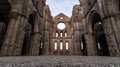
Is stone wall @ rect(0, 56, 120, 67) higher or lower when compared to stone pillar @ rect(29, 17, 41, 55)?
lower

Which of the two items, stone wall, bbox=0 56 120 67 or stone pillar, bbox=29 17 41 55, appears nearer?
stone wall, bbox=0 56 120 67

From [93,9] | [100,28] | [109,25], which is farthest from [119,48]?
[100,28]

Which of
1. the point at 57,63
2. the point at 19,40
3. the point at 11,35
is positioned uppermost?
the point at 11,35

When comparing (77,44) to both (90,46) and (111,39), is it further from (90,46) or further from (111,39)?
(111,39)

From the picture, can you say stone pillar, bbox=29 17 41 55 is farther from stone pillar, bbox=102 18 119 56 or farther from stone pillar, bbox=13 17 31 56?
stone pillar, bbox=102 18 119 56

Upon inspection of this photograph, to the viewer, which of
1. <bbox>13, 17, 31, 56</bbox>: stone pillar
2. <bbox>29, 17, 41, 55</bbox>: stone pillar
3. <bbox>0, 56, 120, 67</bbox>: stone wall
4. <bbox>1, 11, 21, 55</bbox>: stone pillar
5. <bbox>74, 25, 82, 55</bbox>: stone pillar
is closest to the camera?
<bbox>0, 56, 120, 67</bbox>: stone wall

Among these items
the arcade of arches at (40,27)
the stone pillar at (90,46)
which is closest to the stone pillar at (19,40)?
the arcade of arches at (40,27)

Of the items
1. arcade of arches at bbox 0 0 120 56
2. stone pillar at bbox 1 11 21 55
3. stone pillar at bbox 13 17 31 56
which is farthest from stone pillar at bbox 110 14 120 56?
stone pillar at bbox 1 11 21 55

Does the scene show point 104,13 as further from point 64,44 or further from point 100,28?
point 64,44

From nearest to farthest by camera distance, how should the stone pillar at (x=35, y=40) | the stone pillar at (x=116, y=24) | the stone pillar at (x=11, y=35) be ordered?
the stone pillar at (x=11, y=35) < the stone pillar at (x=116, y=24) < the stone pillar at (x=35, y=40)

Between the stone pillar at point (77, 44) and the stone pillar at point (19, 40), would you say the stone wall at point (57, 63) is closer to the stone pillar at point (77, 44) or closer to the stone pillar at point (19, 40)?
the stone pillar at point (19, 40)

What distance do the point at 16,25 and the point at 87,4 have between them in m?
12.2

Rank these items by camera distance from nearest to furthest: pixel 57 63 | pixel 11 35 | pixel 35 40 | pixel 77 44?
pixel 57 63, pixel 11 35, pixel 35 40, pixel 77 44

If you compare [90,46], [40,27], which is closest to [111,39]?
[90,46]
